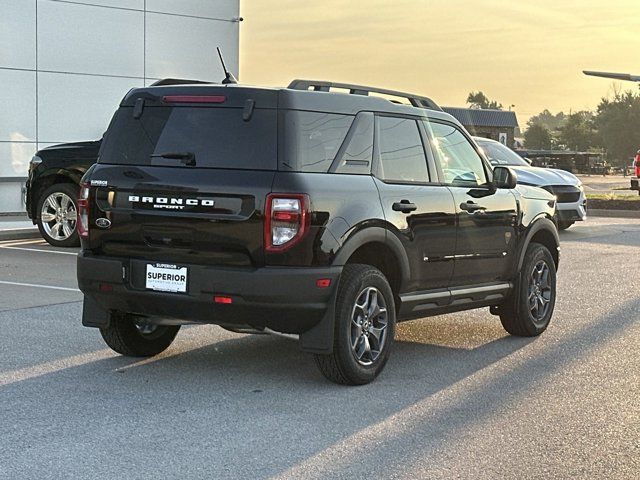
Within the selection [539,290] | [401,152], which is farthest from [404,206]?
[539,290]

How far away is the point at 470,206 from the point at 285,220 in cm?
220

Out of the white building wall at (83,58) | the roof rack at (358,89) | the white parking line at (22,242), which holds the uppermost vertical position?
the white building wall at (83,58)

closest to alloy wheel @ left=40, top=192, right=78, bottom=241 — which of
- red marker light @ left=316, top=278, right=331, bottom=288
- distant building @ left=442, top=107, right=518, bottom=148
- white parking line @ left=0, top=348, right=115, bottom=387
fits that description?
white parking line @ left=0, top=348, right=115, bottom=387

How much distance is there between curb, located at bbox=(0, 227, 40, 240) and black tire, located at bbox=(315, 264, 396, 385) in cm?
1158

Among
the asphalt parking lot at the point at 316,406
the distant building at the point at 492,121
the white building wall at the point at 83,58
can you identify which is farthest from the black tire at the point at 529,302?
the distant building at the point at 492,121

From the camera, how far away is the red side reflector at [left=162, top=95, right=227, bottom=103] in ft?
24.0

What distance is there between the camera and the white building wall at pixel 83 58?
920 inches

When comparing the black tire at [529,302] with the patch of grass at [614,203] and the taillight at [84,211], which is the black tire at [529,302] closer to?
the taillight at [84,211]

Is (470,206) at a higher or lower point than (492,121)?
lower

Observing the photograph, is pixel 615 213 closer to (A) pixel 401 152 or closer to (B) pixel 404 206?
(A) pixel 401 152

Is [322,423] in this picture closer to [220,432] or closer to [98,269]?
[220,432]

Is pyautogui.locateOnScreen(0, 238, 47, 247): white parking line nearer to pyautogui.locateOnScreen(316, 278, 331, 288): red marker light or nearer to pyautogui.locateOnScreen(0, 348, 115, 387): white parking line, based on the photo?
pyautogui.locateOnScreen(0, 348, 115, 387): white parking line

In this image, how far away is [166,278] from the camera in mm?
7176

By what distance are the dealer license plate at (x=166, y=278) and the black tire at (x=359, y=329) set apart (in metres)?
1.00
